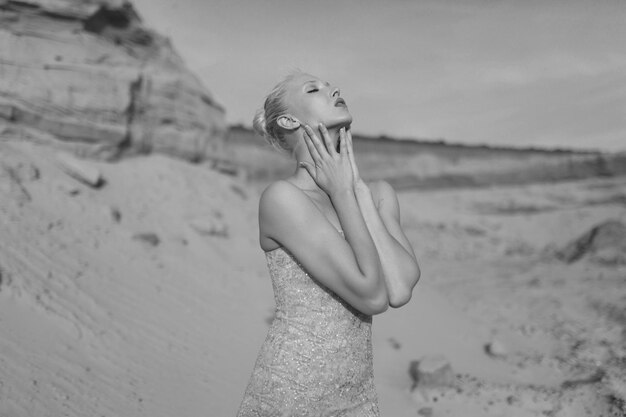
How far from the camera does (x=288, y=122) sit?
1782 millimetres

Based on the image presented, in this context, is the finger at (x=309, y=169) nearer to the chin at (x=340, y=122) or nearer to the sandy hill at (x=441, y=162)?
the chin at (x=340, y=122)

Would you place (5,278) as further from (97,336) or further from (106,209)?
(106,209)

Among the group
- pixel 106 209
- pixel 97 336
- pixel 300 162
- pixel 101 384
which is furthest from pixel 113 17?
pixel 300 162

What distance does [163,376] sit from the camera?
520 centimetres

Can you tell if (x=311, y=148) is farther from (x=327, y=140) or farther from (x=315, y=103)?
(x=315, y=103)

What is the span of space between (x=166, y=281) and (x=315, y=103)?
631 centimetres

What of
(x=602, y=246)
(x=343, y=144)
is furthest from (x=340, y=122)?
(x=602, y=246)

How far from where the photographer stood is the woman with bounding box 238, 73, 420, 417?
4.91 feet

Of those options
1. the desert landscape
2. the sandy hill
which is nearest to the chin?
the desert landscape

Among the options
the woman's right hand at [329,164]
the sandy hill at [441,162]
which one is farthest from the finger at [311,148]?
the sandy hill at [441,162]

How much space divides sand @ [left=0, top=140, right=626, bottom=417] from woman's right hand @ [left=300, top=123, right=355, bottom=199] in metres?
3.29

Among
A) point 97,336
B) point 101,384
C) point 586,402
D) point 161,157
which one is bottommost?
point 161,157

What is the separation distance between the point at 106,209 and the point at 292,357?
302 inches

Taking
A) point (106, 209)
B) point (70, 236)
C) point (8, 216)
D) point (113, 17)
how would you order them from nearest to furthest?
1. point (8, 216)
2. point (70, 236)
3. point (106, 209)
4. point (113, 17)
